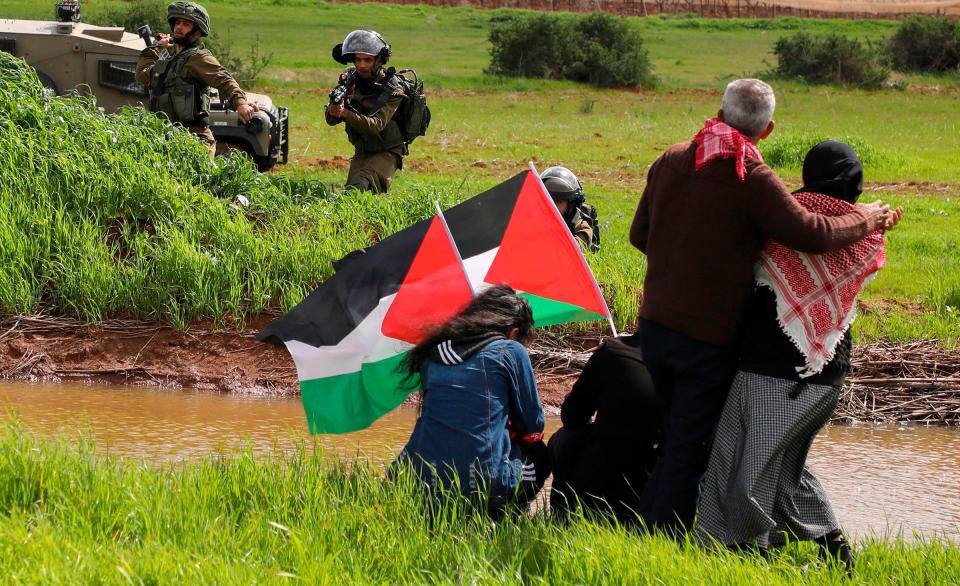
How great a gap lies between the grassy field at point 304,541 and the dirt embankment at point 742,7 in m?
65.0

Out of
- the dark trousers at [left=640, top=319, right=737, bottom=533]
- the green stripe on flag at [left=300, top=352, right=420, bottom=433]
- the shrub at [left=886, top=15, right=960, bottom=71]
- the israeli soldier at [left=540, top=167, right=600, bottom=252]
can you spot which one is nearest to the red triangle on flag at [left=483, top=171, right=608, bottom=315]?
the green stripe on flag at [left=300, top=352, right=420, bottom=433]

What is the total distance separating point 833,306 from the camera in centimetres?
388

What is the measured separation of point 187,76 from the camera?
9336 mm

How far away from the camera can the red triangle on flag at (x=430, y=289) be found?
4.59 m

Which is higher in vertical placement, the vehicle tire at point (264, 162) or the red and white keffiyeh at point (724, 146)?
the red and white keffiyeh at point (724, 146)

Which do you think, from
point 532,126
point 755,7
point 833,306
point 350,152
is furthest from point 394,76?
point 755,7

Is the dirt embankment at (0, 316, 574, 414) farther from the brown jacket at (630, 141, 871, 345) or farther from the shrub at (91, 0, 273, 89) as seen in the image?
the shrub at (91, 0, 273, 89)

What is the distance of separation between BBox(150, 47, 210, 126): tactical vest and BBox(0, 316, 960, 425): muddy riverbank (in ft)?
8.94

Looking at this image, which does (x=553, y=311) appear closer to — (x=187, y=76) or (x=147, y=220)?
(x=147, y=220)

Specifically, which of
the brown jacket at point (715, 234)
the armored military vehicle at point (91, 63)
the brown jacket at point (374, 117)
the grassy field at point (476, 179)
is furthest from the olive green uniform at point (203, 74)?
the brown jacket at point (715, 234)

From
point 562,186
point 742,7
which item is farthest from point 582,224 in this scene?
point 742,7

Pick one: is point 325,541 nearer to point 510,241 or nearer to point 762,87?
point 510,241

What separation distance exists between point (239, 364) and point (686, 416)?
154 inches

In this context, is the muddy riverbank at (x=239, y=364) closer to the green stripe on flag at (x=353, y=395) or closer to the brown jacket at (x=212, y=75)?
the green stripe on flag at (x=353, y=395)
